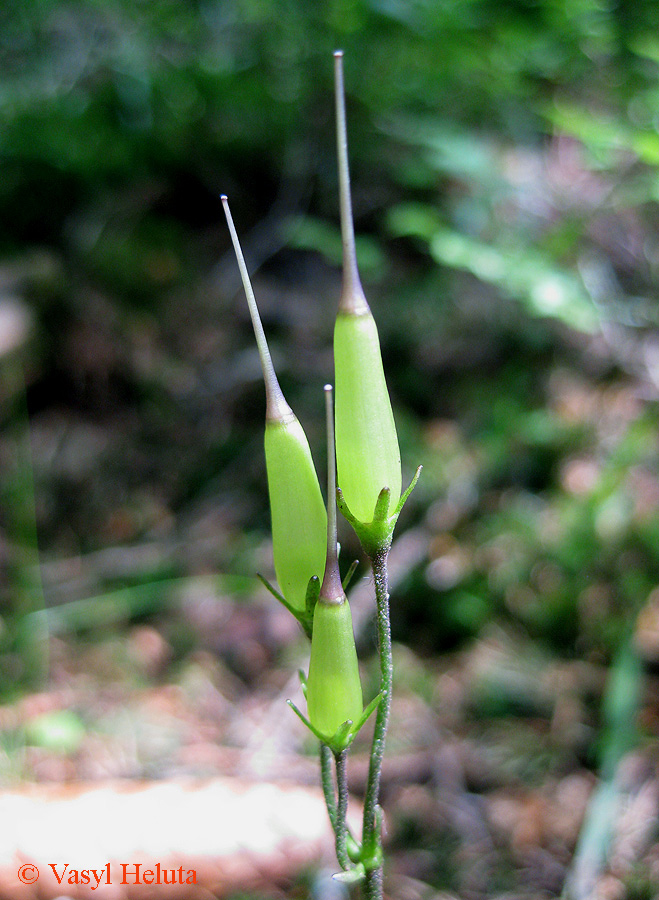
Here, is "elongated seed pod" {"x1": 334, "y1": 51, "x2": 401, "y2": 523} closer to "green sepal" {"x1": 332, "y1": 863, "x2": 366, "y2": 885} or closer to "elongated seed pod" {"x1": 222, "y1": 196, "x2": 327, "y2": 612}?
"elongated seed pod" {"x1": 222, "y1": 196, "x2": 327, "y2": 612}

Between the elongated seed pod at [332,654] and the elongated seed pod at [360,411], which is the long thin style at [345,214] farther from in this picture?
the elongated seed pod at [332,654]

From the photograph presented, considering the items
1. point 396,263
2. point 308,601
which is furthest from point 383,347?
point 308,601

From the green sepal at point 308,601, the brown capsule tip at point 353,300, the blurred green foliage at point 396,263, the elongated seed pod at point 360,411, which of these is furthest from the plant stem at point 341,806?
the blurred green foliage at point 396,263

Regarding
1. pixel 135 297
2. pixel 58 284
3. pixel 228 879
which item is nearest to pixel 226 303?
pixel 135 297

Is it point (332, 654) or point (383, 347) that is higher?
point (332, 654)

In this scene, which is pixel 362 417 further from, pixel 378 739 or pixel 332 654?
pixel 378 739

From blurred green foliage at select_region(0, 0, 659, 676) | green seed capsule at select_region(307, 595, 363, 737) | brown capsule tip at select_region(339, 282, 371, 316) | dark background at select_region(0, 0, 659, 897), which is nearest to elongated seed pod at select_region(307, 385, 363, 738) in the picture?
green seed capsule at select_region(307, 595, 363, 737)

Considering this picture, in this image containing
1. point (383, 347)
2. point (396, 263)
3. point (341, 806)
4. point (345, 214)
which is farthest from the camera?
point (396, 263)

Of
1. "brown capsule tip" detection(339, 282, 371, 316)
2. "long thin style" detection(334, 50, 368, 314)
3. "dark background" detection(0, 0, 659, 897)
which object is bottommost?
"dark background" detection(0, 0, 659, 897)
